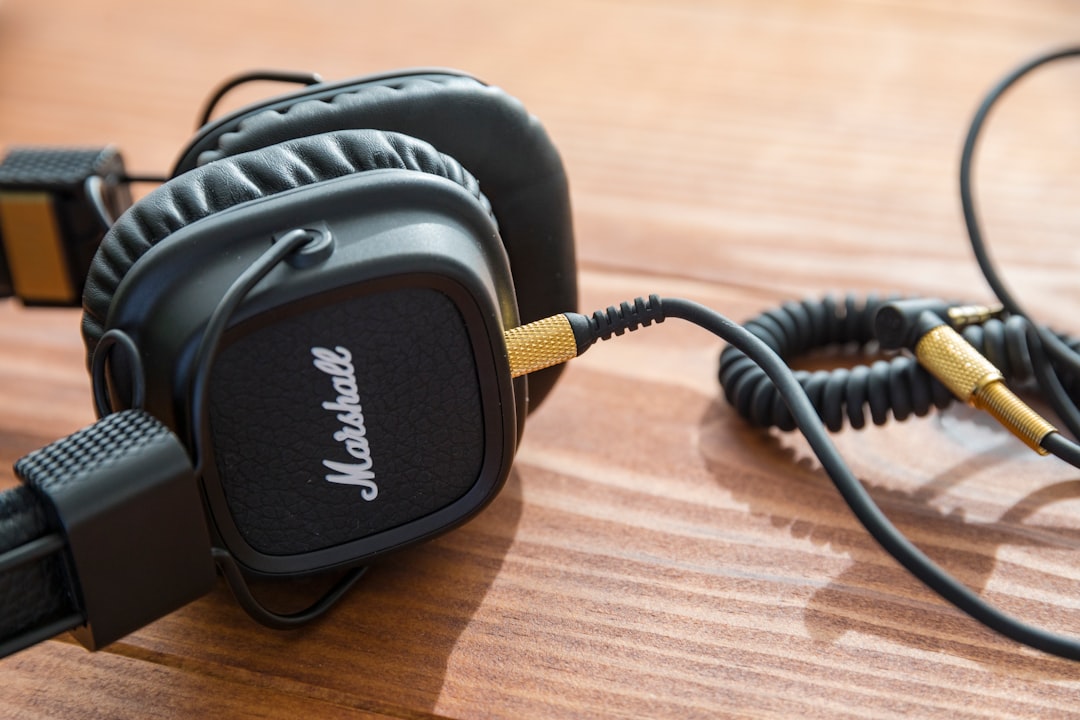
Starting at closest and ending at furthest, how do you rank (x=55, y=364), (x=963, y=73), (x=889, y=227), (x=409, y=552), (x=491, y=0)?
1. (x=409, y=552)
2. (x=55, y=364)
3. (x=889, y=227)
4. (x=963, y=73)
5. (x=491, y=0)

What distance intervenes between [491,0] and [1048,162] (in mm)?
704

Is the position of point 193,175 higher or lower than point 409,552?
higher

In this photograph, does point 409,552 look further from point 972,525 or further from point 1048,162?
point 1048,162

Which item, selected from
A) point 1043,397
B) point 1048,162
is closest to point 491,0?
point 1048,162

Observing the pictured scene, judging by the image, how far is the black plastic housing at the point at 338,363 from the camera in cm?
44

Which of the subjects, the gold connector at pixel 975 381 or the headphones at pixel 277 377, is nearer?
the headphones at pixel 277 377

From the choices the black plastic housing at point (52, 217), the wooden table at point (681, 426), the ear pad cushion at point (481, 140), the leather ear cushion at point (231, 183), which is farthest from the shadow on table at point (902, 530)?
the black plastic housing at point (52, 217)

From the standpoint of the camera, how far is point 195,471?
1.39 ft

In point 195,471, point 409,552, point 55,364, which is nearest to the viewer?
point 195,471

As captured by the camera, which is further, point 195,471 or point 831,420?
point 831,420

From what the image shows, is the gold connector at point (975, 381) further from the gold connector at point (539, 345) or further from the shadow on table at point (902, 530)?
the gold connector at point (539, 345)

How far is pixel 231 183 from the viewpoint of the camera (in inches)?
18.6

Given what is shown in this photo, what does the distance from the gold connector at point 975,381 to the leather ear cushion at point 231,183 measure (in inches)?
11.3

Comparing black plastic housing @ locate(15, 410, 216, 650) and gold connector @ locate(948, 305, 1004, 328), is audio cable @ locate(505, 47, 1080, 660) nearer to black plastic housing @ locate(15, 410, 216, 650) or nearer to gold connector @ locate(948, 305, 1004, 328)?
gold connector @ locate(948, 305, 1004, 328)
